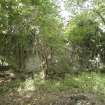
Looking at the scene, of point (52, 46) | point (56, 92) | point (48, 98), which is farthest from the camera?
point (52, 46)

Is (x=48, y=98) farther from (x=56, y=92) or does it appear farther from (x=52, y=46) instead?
(x=52, y=46)

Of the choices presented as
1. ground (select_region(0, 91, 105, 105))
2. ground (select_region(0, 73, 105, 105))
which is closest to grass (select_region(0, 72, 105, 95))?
ground (select_region(0, 73, 105, 105))

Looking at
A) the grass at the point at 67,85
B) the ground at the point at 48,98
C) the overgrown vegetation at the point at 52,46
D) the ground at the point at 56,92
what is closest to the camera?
the ground at the point at 48,98

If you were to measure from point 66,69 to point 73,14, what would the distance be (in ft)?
11.9

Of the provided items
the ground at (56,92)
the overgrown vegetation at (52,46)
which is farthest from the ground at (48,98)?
the overgrown vegetation at (52,46)

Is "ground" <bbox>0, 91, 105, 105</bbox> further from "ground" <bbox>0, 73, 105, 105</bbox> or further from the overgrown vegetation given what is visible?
the overgrown vegetation

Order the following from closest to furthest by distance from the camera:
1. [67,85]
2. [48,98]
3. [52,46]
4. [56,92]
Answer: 1. [48,98]
2. [56,92]
3. [67,85]
4. [52,46]

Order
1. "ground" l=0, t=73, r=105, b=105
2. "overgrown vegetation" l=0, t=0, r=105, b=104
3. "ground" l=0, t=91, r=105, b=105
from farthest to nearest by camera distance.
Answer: "overgrown vegetation" l=0, t=0, r=105, b=104 < "ground" l=0, t=73, r=105, b=105 < "ground" l=0, t=91, r=105, b=105

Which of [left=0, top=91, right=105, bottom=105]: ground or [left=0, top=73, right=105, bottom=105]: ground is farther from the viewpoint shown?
[left=0, top=73, right=105, bottom=105]: ground

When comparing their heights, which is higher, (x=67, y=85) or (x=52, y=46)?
(x=52, y=46)

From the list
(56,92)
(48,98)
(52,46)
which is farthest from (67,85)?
(52,46)

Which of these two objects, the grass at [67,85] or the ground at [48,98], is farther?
the grass at [67,85]

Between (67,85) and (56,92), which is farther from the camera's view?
(67,85)

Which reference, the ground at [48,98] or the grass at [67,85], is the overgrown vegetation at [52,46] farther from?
the ground at [48,98]
